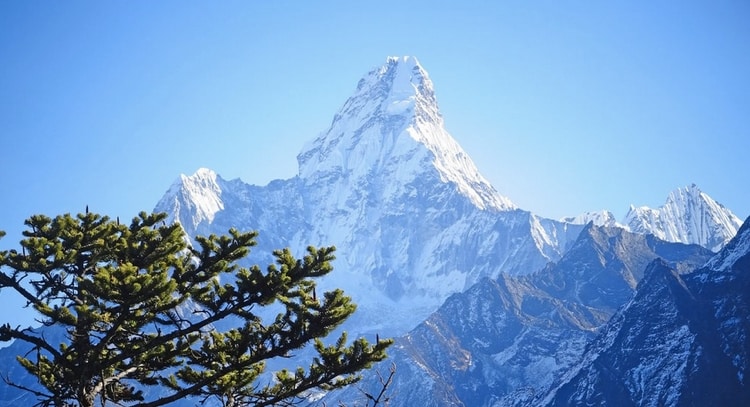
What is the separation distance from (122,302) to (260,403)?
4.88m

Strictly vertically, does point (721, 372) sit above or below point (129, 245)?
above

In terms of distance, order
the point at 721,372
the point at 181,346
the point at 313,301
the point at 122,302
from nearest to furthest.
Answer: the point at 122,302, the point at 313,301, the point at 181,346, the point at 721,372

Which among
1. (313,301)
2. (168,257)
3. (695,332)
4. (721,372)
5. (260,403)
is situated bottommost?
(260,403)

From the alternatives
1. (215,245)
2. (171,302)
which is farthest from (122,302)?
(215,245)

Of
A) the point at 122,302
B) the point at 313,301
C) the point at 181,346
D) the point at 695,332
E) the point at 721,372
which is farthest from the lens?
the point at 695,332

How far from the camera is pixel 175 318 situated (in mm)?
19953

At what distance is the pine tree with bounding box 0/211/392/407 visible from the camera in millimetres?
19078

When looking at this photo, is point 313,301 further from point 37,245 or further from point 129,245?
point 37,245

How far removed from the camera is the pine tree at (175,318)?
19078 millimetres

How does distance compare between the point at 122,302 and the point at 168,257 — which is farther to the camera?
the point at 168,257

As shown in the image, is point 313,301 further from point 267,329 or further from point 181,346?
point 181,346

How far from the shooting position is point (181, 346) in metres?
21.5

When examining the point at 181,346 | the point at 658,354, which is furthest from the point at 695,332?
the point at 181,346

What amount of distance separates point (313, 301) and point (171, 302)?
344 cm
